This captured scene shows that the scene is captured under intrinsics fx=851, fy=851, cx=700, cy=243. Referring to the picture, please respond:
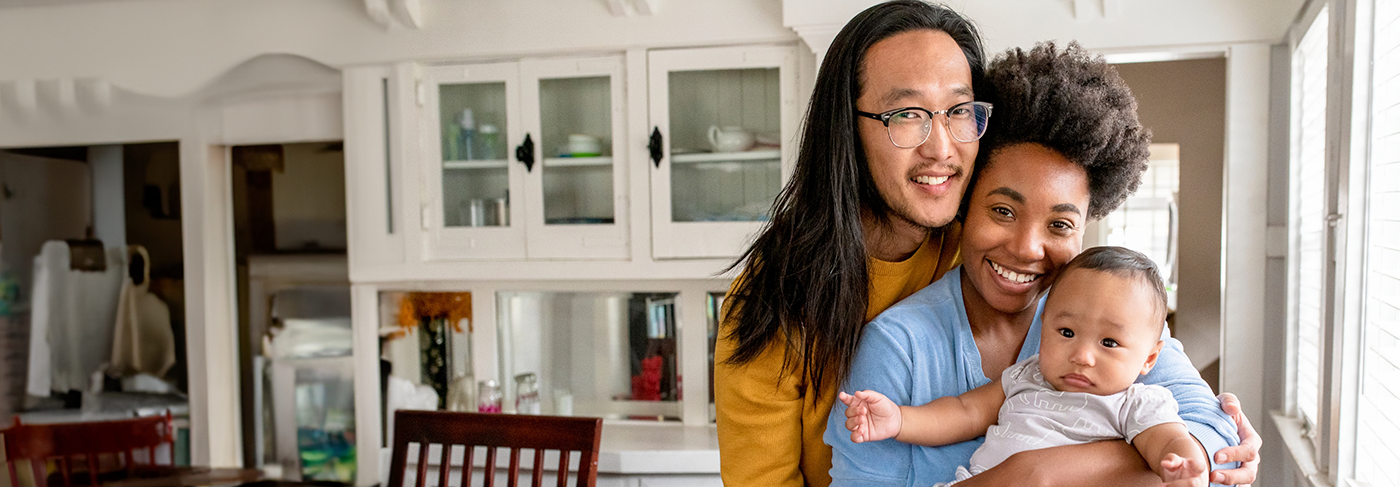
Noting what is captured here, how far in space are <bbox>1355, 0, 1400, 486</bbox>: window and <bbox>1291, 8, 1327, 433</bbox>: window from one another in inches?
13.8

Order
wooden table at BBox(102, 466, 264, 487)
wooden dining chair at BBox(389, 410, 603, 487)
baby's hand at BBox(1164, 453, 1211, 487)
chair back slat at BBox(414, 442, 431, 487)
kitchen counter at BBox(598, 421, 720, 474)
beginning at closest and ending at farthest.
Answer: baby's hand at BBox(1164, 453, 1211, 487), wooden dining chair at BBox(389, 410, 603, 487), chair back slat at BBox(414, 442, 431, 487), wooden table at BBox(102, 466, 264, 487), kitchen counter at BBox(598, 421, 720, 474)

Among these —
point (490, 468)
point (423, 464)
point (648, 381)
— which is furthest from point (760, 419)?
point (648, 381)

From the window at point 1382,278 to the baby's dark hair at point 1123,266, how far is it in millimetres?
580

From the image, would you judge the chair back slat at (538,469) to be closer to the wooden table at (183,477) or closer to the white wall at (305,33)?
the wooden table at (183,477)

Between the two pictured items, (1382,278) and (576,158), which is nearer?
(1382,278)

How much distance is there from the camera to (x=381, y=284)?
3082 mm

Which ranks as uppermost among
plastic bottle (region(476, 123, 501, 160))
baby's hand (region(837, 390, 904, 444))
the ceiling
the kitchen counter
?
the ceiling

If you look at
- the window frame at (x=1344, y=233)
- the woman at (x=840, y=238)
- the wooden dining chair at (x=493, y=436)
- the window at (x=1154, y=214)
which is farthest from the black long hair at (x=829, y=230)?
the window at (x=1154, y=214)

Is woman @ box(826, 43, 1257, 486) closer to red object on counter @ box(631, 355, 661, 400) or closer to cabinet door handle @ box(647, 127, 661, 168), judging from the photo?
cabinet door handle @ box(647, 127, 661, 168)

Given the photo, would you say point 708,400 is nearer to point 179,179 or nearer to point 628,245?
point 628,245

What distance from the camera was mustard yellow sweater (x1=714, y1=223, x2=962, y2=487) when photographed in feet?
3.85

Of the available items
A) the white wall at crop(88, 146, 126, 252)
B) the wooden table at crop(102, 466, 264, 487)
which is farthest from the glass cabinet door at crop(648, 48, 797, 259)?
the white wall at crop(88, 146, 126, 252)

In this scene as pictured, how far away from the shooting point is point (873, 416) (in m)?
1.02

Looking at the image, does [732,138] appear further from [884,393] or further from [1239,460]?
[1239,460]
